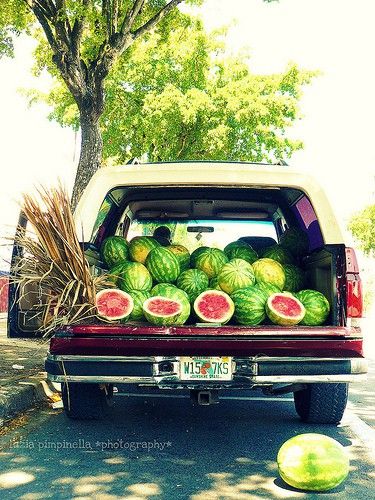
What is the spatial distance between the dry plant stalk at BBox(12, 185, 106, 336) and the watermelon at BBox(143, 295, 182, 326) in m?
0.42

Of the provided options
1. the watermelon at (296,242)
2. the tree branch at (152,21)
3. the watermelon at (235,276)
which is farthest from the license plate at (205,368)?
the tree branch at (152,21)

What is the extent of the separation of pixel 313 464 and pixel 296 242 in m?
2.68

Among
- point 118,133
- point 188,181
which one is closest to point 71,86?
point 188,181

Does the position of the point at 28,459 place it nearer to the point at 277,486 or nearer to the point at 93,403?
the point at 93,403

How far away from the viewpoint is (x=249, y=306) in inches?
201

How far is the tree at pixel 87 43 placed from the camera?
1158 centimetres

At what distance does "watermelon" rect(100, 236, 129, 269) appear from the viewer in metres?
5.93

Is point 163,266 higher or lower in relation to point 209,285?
higher

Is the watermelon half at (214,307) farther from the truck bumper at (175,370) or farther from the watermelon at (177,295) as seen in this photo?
the truck bumper at (175,370)

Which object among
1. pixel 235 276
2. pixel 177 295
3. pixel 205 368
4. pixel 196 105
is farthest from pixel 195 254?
pixel 196 105

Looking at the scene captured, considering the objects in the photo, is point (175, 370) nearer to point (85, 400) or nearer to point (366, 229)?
point (85, 400)

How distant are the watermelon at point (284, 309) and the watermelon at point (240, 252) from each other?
93 cm

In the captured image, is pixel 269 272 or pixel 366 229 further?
pixel 366 229

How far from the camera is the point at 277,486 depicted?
163 inches
